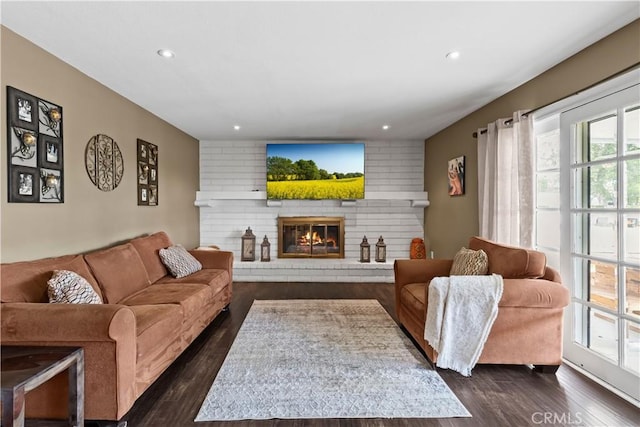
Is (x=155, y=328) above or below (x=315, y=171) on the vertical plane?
below

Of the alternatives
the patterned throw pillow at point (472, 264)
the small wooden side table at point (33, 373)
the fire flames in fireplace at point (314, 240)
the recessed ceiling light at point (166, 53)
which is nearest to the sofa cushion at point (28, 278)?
the small wooden side table at point (33, 373)

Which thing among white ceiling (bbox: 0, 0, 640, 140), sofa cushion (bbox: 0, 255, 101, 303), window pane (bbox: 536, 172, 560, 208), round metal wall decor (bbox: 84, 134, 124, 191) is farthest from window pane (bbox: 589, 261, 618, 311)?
round metal wall decor (bbox: 84, 134, 124, 191)

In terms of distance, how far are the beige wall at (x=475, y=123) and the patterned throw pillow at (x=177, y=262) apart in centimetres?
349

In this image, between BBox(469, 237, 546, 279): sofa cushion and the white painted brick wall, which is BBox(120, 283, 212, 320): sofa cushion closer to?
BBox(469, 237, 546, 279): sofa cushion

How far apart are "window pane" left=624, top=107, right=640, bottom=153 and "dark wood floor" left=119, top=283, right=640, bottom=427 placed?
164 cm

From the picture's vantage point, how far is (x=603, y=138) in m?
2.27

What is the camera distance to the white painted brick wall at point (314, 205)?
18.5 feet

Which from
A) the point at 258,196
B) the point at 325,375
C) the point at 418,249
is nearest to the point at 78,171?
the point at 325,375

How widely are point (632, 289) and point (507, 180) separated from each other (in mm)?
1333

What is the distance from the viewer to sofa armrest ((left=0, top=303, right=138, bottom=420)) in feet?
5.38

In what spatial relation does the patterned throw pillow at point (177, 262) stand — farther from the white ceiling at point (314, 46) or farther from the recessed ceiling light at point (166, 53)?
the recessed ceiling light at point (166, 53)

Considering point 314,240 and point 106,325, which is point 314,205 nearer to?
point 314,240

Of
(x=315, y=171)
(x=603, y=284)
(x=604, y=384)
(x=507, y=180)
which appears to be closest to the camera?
(x=604, y=384)

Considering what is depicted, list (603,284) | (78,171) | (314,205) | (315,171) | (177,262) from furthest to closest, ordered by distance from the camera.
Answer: (314,205) → (315,171) → (177,262) → (78,171) → (603,284)
